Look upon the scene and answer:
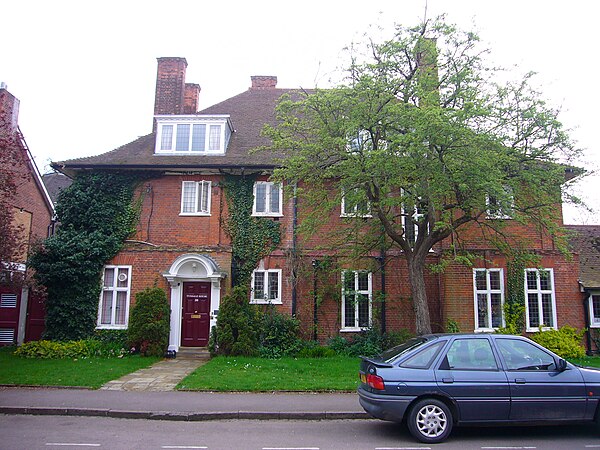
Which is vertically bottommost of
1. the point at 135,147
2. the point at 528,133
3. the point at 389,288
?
the point at 389,288

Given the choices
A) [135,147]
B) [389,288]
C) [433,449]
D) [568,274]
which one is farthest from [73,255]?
[568,274]

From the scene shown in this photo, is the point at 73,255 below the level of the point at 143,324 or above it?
above

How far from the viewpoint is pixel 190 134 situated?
19.2 m

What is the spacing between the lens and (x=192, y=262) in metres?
17.0

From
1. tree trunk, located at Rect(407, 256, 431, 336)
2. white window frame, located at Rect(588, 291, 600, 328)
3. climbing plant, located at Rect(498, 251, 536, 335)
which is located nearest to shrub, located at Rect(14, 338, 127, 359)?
tree trunk, located at Rect(407, 256, 431, 336)

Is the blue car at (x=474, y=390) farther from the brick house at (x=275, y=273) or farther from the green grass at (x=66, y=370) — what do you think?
the brick house at (x=275, y=273)

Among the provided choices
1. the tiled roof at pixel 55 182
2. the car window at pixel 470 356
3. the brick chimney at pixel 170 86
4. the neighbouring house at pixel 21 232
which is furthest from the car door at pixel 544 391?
the tiled roof at pixel 55 182

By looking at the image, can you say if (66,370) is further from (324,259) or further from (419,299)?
(419,299)

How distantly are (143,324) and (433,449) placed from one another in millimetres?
11064

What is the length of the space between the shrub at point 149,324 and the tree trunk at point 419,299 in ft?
26.2

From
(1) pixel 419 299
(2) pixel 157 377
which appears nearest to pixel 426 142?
(1) pixel 419 299

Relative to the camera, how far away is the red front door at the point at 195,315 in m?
17.0

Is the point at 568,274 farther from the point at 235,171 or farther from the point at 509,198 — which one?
the point at 235,171

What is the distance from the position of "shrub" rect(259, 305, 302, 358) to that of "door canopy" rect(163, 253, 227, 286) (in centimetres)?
211
